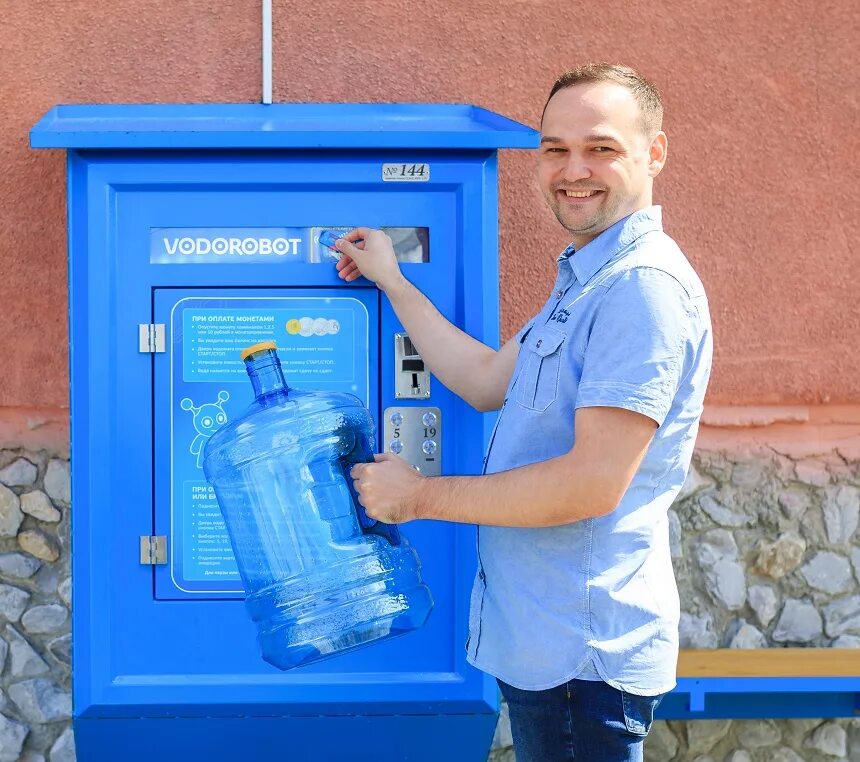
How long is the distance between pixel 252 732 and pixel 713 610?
65.7 inches

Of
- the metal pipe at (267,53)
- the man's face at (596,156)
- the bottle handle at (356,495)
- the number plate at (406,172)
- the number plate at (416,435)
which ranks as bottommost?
the bottle handle at (356,495)

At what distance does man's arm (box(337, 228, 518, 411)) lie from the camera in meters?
2.25

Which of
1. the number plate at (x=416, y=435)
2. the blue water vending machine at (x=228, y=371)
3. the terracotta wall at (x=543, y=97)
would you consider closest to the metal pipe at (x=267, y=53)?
the terracotta wall at (x=543, y=97)

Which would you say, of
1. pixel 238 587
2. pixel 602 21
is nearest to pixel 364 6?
pixel 602 21

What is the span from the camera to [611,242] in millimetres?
1824

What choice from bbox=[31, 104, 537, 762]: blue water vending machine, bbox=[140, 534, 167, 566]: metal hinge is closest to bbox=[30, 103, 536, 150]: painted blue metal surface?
bbox=[31, 104, 537, 762]: blue water vending machine

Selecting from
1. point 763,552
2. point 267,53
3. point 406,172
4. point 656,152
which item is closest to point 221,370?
point 406,172

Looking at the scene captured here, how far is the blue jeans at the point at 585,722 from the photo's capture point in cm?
173

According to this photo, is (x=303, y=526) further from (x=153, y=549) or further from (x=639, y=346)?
(x=639, y=346)

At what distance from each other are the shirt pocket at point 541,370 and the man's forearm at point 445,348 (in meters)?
0.41

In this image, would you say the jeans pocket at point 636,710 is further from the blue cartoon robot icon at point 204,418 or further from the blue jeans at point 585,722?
the blue cartoon robot icon at point 204,418

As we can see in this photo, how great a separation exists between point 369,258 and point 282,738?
4.01ft

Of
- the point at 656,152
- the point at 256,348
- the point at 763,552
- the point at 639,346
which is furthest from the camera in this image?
the point at 763,552

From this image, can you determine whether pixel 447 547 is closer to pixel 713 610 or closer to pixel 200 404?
pixel 200 404
